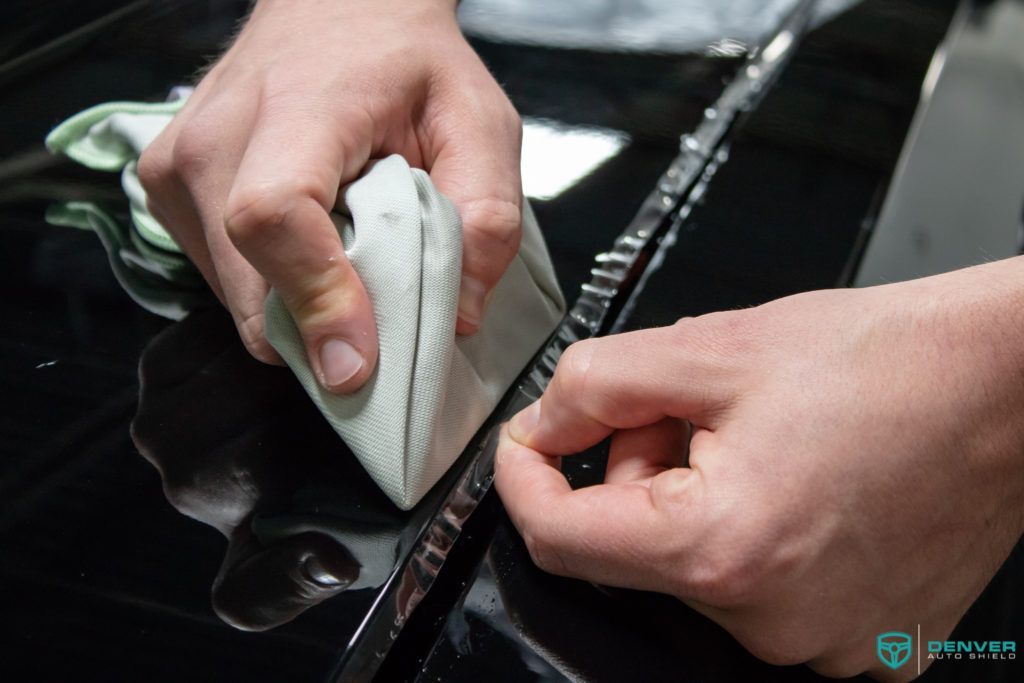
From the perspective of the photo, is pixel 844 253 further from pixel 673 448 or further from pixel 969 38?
pixel 969 38

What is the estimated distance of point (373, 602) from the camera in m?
0.65

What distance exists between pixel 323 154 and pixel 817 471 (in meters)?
0.42

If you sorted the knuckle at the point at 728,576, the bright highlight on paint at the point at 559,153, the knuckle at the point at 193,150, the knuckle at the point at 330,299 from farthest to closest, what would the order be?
the bright highlight on paint at the point at 559,153 → the knuckle at the point at 193,150 → the knuckle at the point at 330,299 → the knuckle at the point at 728,576

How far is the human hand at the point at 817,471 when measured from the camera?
1.93 ft

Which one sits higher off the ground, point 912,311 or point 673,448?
point 912,311

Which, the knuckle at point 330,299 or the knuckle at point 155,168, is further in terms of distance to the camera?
the knuckle at point 155,168

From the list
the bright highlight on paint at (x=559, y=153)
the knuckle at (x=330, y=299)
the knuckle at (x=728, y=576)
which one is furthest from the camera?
the bright highlight on paint at (x=559, y=153)

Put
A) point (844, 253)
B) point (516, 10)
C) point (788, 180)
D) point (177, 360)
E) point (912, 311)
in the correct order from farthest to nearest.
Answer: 1. point (516, 10)
2. point (788, 180)
3. point (844, 253)
4. point (177, 360)
5. point (912, 311)

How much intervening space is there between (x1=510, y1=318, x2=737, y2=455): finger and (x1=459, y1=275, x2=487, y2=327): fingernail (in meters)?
0.10

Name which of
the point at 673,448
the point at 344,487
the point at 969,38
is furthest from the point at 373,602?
the point at 969,38

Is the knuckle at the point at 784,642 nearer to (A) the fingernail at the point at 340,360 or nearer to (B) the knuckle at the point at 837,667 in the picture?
(B) the knuckle at the point at 837,667

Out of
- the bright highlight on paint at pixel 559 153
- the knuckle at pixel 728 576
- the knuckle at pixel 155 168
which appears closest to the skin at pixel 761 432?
the knuckle at pixel 728 576

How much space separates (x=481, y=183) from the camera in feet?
2.57

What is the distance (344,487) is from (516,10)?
2.84ft
